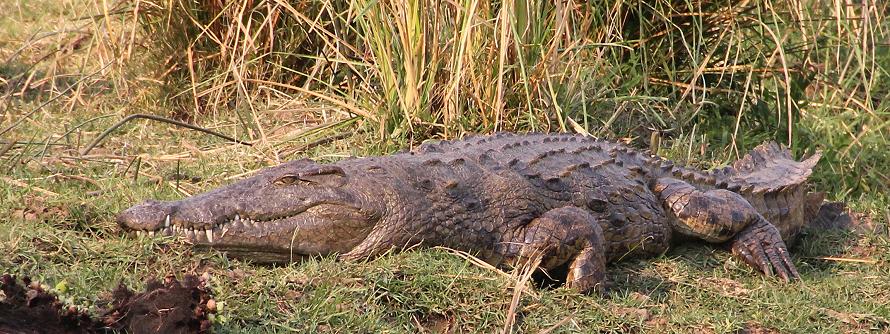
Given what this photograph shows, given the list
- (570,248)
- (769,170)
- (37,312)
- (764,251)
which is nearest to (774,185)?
(769,170)

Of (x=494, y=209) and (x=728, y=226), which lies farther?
(x=728, y=226)

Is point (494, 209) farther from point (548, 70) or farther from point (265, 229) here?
point (548, 70)

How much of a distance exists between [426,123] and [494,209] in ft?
4.30

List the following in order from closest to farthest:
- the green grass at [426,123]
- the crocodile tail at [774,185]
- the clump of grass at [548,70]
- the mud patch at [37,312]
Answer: the mud patch at [37,312] < the green grass at [426,123] < the crocodile tail at [774,185] < the clump of grass at [548,70]

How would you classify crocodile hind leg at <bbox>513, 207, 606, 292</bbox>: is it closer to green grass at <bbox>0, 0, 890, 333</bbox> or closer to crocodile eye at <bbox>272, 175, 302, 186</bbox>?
green grass at <bbox>0, 0, 890, 333</bbox>

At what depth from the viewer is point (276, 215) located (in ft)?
13.8

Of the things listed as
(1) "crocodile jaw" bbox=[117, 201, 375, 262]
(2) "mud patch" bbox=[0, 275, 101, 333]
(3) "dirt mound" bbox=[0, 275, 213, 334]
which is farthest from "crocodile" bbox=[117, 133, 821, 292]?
(2) "mud patch" bbox=[0, 275, 101, 333]

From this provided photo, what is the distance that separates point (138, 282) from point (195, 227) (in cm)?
32

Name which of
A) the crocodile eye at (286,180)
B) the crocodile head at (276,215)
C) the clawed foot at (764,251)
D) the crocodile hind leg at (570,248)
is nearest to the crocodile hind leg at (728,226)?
the clawed foot at (764,251)

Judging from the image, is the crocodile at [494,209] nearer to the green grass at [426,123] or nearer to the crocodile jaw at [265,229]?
the crocodile jaw at [265,229]

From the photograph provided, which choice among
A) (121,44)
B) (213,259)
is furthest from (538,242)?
(121,44)

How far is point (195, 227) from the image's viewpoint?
409 cm

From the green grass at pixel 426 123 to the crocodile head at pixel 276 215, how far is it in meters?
0.09

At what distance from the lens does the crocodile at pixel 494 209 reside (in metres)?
4.16
